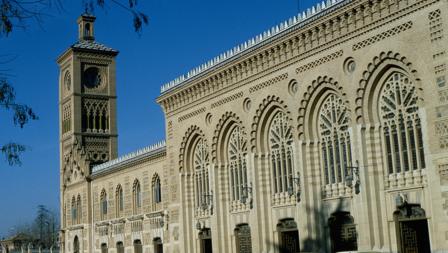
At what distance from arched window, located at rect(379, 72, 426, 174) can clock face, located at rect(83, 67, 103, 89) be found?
37.5m

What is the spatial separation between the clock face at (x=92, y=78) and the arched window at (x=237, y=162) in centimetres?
2807

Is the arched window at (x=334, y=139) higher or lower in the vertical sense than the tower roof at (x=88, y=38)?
→ lower

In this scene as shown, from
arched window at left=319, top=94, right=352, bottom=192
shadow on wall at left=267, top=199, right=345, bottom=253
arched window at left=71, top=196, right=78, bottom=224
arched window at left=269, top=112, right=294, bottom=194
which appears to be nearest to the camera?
arched window at left=319, top=94, right=352, bottom=192

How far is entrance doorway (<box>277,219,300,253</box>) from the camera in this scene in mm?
28641

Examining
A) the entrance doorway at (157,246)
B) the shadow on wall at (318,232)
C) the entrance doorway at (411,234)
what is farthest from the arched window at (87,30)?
the entrance doorway at (411,234)

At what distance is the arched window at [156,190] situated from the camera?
40688 mm

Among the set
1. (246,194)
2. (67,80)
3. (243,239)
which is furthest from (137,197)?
(67,80)

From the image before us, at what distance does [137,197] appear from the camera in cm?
4350

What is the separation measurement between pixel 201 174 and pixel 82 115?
2467 cm

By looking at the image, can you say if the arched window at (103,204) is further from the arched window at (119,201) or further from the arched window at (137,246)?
the arched window at (137,246)

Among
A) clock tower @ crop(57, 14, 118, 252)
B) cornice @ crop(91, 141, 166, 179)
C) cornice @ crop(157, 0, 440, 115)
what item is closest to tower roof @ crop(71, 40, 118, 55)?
clock tower @ crop(57, 14, 118, 252)

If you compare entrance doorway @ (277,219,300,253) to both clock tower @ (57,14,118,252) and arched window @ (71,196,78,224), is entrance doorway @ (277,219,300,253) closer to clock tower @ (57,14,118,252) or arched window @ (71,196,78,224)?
clock tower @ (57,14,118,252)

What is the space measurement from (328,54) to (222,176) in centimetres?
922

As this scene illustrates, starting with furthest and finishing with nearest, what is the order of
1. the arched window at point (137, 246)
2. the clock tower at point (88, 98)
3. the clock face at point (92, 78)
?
the clock face at point (92, 78) → the clock tower at point (88, 98) → the arched window at point (137, 246)
